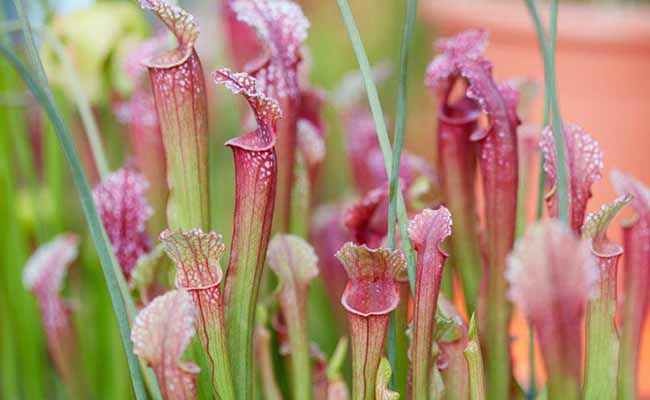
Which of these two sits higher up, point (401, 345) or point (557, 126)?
point (557, 126)

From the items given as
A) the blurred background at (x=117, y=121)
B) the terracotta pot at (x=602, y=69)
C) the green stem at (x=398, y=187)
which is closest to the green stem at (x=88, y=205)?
the green stem at (x=398, y=187)

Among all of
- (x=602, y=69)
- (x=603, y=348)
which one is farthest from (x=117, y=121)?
(x=602, y=69)

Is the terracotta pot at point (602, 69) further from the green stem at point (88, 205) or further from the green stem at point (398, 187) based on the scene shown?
the green stem at point (88, 205)

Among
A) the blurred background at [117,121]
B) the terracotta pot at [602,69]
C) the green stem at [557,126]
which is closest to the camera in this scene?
the green stem at [557,126]

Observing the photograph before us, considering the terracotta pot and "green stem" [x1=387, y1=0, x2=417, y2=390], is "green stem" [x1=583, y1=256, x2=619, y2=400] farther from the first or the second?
the terracotta pot

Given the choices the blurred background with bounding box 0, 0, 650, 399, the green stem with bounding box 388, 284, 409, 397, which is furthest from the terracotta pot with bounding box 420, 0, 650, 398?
the green stem with bounding box 388, 284, 409, 397

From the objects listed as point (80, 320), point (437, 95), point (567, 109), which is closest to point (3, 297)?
point (80, 320)

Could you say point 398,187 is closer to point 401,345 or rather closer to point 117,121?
point 401,345
